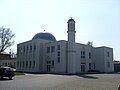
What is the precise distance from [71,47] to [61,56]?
327 cm

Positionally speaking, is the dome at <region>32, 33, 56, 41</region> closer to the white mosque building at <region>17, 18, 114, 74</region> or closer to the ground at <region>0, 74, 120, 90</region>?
the white mosque building at <region>17, 18, 114, 74</region>

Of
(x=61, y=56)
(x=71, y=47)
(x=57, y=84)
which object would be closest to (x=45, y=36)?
(x=61, y=56)

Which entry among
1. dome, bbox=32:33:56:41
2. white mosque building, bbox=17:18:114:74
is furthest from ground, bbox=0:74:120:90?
dome, bbox=32:33:56:41

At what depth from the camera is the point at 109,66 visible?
53344 millimetres

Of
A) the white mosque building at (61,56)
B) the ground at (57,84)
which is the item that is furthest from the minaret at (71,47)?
the ground at (57,84)

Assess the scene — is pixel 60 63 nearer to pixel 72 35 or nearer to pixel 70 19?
pixel 72 35

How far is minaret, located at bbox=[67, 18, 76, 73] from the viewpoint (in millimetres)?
42412

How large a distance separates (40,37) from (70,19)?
11.9 m

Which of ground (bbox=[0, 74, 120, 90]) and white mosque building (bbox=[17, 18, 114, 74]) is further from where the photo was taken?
white mosque building (bbox=[17, 18, 114, 74])

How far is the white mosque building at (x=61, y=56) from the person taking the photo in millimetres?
43344

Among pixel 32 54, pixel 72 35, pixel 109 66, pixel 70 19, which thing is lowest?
pixel 109 66

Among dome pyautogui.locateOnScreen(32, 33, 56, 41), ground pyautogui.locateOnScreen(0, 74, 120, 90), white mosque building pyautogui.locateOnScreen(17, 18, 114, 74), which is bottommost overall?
ground pyautogui.locateOnScreen(0, 74, 120, 90)

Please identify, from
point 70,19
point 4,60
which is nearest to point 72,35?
point 70,19

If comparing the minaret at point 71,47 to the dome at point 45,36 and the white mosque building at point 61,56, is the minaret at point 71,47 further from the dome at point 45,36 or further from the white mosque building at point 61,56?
the dome at point 45,36
